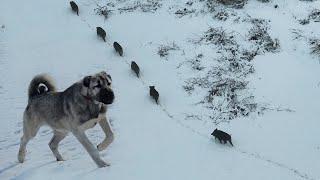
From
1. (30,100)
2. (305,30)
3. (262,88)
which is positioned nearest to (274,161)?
(262,88)

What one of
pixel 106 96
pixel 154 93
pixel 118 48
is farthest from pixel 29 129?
pixel 118 48

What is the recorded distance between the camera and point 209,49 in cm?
1512

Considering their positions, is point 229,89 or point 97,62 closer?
point 229,89

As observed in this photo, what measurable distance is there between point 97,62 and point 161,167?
594 centimetres

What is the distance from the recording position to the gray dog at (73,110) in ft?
30.1

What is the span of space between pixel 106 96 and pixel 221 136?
2.87 m

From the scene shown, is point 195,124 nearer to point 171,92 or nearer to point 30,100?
point 171,92

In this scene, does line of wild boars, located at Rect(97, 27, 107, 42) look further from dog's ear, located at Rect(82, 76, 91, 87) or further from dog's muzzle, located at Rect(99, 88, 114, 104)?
dog's muzzle, located at Rect(99, 88, 114, 104)

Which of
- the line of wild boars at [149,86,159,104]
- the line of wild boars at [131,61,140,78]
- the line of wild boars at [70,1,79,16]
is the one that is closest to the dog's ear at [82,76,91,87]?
the line of wild boars at [149,86,159,104]

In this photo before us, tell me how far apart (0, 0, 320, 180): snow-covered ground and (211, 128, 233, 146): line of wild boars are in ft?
0.42

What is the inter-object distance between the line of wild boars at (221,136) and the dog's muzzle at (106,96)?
8.89 feet

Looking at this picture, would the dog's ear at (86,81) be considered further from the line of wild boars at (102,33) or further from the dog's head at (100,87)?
the line of wild boars at (102,33)

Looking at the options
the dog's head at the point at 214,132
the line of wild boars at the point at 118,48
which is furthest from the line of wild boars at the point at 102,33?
the dog's head at the point at 214,132

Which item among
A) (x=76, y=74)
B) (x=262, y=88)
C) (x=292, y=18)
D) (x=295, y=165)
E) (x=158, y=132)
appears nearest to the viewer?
(x=295, y=165)
